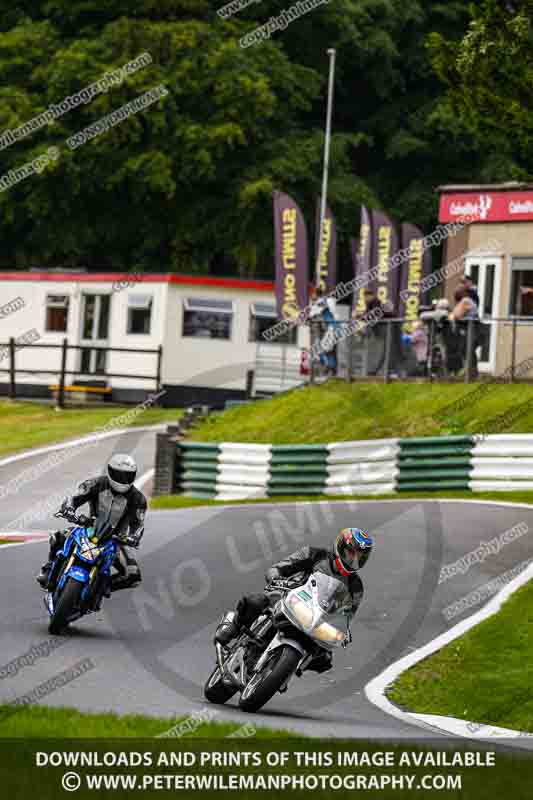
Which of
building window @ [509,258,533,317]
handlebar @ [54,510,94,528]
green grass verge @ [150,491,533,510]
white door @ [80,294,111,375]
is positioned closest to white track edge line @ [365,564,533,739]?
handlebar @ [54,510,94,528]

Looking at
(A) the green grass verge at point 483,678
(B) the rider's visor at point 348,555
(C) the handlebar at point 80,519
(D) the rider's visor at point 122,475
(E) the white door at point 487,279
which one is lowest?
(A) the green grass verge at point 483,678

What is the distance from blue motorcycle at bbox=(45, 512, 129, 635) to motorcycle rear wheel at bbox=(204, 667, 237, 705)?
2.67 metres

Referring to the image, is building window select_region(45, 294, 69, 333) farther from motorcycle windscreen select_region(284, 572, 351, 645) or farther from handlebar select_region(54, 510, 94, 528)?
motorcycle windscreen select_region(284, 572, 351, 645)

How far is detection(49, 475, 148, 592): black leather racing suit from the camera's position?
14.1 meters

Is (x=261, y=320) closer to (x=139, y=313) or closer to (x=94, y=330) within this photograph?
(x=139, y=313)

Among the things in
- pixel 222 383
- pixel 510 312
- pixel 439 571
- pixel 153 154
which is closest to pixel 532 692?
pixel 439 571

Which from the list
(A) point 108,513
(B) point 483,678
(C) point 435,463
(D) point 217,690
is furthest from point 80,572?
(C) point 435,463

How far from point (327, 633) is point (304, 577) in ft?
1.87

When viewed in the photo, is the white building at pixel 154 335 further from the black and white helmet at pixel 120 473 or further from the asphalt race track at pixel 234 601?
the black and white helmet at pixel 120 473

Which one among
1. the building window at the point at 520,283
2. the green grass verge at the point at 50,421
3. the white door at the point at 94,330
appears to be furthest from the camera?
the white door at the point at 94,330

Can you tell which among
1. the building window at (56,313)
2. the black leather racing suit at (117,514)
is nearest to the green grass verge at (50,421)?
the building window at (56,313)

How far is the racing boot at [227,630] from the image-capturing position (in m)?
11.1

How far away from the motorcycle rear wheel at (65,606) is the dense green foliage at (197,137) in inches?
1427

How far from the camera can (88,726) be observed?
9266mm
